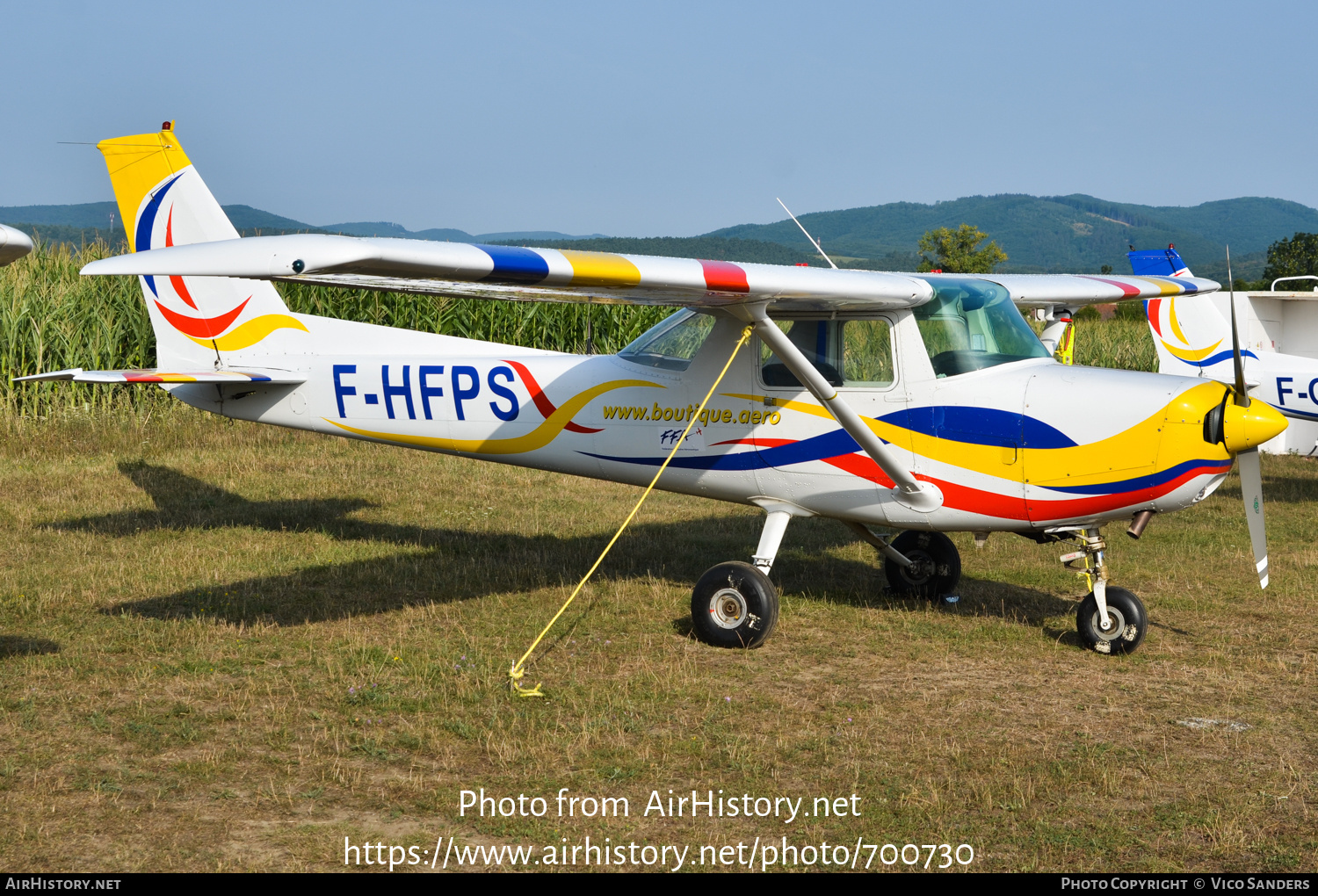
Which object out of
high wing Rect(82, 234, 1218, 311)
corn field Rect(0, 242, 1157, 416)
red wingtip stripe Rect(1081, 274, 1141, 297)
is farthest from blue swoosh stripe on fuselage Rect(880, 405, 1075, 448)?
corn field Rect(0, 242, 1157, 416)

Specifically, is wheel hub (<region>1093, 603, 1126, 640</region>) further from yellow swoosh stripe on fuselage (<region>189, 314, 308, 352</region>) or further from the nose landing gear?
yellow swoosh stripe on fuselage (<region>189, 314, 308, 352</region>)

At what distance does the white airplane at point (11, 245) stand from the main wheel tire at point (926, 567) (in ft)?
20.7

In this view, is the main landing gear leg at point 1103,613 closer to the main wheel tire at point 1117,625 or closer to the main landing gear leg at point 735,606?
the main wheel tire at point 1117,625

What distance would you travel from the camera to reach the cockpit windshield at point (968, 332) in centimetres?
689

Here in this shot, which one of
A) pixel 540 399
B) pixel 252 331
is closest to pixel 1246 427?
pixel 540 399

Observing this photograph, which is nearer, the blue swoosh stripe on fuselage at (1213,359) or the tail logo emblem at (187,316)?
the tail logo emblem at (187,316)

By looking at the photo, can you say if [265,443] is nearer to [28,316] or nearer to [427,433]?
[28,316]

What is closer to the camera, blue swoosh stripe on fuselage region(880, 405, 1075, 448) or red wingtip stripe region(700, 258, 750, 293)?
red wingtip stripe region(700, 258, 750, 293)

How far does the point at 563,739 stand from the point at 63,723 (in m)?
2.52

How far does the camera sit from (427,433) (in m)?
8.35

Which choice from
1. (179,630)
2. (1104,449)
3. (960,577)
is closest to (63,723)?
(179,630)

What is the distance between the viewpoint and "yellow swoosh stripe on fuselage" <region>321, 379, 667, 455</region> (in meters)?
7.85

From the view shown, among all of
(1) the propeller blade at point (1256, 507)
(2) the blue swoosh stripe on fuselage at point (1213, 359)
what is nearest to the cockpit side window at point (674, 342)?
(1) the propeller blade at point (1256, 507)

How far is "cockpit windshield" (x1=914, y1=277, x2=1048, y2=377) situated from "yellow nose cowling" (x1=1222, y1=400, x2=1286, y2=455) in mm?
1216
